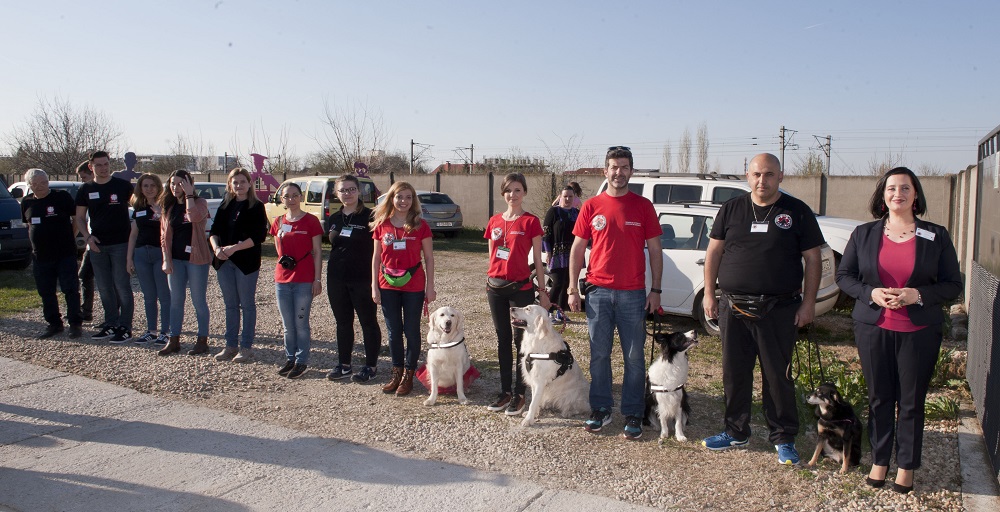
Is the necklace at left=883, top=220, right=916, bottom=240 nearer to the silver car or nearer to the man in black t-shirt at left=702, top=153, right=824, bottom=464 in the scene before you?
the man in black t-shirt at left=702, top=153, right=824, bottom=464

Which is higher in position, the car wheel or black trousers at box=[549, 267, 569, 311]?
black trousers at box=[549, 267, 569, 311]

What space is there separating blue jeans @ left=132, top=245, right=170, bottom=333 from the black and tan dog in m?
6.34

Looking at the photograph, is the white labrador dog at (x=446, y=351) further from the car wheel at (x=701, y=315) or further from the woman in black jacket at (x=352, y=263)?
the car wheel at (x=701, y=315)

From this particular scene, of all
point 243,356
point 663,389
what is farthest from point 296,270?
point 663,389

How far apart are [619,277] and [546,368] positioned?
0.86 m

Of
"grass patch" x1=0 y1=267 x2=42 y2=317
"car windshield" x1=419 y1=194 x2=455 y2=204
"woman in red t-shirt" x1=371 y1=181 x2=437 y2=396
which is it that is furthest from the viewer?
"car windshield" x1=419 y1=194 x2=455 y2=204

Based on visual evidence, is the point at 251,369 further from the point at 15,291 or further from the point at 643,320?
the point at 15,291

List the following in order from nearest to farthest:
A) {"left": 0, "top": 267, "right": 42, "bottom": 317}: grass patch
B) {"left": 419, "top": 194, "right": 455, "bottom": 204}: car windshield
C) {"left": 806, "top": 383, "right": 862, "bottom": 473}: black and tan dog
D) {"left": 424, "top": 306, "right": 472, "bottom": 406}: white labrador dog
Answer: {"left": 806, "top": 383, "right": 862, "bottom": 473}: black and tan dog, {"left": 424, "top": 306, "right": 472, "bottom": 406}: white labrador dog, {"left": 0, "top": 267, "right": 42, "bottom": 317}: grass patch, {"left": 419, "top": 194, "right": 455, "bottom": 204}: car windshield

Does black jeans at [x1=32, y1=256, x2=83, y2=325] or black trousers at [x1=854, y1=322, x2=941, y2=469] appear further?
black jeans at [x1=32, y1=256, x2=83, y2=325]

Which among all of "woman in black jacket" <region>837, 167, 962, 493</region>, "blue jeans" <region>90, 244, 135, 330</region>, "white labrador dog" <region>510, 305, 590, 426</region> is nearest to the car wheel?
"white labrador dog" <region>510, 305, 590, 426</region>

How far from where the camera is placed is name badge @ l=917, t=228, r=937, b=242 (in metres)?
3.75

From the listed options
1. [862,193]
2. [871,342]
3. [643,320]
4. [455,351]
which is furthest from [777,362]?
[862,193]

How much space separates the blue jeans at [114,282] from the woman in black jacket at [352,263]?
3.11m

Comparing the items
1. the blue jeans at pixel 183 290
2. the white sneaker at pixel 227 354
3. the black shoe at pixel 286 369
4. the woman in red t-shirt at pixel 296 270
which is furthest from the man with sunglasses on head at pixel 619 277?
the blue jeans at pixel 183 290
